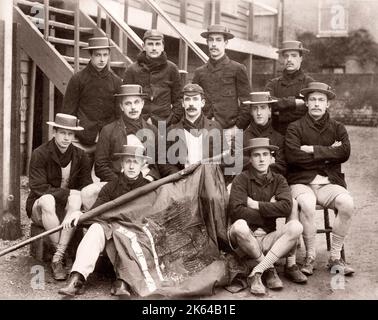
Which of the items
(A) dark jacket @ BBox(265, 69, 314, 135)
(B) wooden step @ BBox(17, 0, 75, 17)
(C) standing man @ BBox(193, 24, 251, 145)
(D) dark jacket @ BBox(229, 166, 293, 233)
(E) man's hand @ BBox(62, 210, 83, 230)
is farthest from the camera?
(B) wooden step @ BBox(17, 0, 75, 17)

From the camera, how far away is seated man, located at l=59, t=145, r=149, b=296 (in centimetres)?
452

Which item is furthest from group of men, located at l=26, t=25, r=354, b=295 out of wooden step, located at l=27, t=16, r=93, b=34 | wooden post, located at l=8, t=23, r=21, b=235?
wooden step, located at l=27, t=16, r=93, b=34

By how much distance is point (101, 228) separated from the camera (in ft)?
15.5

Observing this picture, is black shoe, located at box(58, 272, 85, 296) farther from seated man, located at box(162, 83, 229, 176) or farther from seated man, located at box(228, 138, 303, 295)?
seated man, located at box(162, 83, 229, 176)

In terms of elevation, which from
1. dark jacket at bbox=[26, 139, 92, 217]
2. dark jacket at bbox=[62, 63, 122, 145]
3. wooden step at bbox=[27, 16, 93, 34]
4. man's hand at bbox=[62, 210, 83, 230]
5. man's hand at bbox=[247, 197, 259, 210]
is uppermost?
wooden step at bbox=[27, 16, 93, 34]

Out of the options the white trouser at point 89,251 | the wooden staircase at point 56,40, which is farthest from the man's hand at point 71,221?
the wooden staircase at point 56,40

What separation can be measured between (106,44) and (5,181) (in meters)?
1.69

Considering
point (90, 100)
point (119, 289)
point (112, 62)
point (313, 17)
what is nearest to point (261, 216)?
point (119, 289)

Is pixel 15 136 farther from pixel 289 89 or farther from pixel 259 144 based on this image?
pixel 289 89

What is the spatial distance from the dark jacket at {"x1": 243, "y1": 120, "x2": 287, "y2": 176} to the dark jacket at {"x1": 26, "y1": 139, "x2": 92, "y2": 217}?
1477mm

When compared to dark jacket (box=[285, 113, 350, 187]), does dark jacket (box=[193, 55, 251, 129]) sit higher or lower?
higher

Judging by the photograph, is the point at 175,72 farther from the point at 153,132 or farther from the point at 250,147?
the point at 250,147

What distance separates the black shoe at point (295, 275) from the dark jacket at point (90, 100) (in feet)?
7.56
